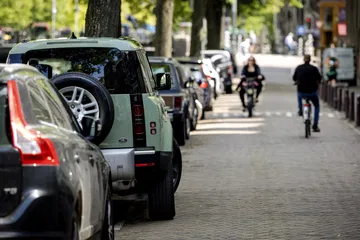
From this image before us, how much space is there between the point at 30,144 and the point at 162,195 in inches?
207

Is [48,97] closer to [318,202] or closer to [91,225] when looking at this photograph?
[91,225]

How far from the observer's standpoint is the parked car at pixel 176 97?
2342 centimetres

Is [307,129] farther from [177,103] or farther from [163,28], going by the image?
[163,28]

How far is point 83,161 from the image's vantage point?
326 inches

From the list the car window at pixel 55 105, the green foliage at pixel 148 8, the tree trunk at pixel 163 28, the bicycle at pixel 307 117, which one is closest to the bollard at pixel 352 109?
the bicycle at pixel 307 117

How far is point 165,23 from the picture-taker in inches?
1419

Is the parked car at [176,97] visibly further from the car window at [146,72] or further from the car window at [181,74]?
the car window at [146,72]

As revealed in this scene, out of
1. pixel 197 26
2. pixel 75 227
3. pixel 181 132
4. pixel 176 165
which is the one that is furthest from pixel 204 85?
pixel 75 227

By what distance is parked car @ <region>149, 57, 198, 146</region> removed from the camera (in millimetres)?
23422

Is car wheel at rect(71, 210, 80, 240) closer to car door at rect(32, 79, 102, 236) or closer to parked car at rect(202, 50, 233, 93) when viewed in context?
car door at rect(32, 79, 102, 236)

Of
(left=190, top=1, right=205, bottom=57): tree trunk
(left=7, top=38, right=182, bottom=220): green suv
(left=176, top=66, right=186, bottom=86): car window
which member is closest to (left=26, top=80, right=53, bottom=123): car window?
(left=7, top=38, right=182, bottom=220): green suv

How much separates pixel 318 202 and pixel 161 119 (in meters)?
2.76

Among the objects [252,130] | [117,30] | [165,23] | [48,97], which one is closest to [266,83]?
[165,23]

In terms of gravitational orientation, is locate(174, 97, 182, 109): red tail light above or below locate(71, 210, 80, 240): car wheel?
below
